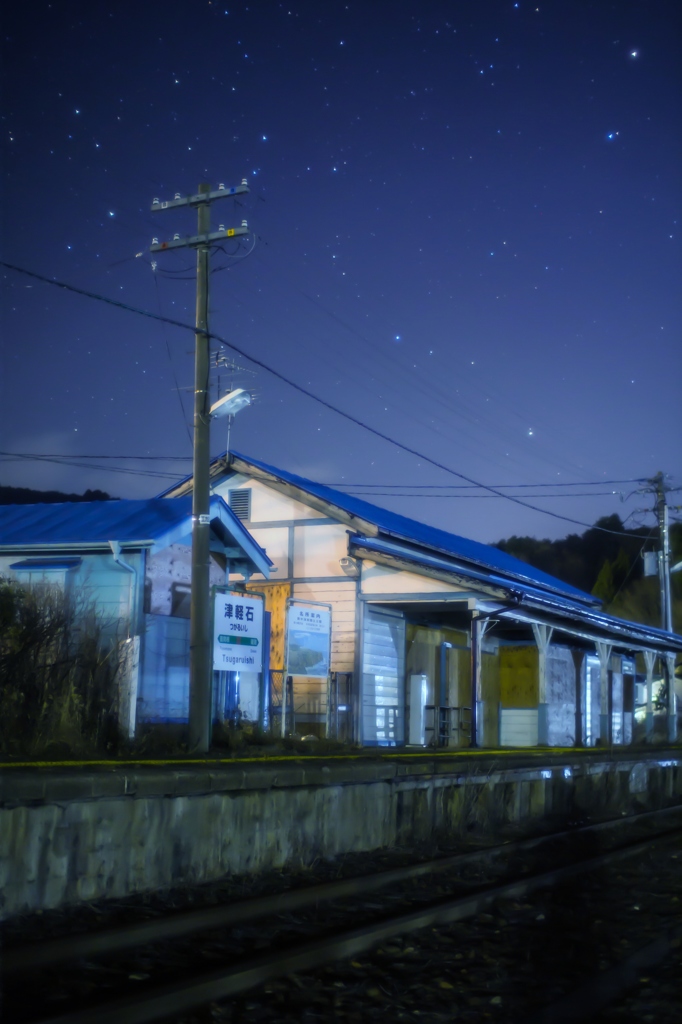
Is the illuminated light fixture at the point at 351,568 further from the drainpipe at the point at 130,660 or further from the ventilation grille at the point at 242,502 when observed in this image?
the drainpipe at the point at 130,660

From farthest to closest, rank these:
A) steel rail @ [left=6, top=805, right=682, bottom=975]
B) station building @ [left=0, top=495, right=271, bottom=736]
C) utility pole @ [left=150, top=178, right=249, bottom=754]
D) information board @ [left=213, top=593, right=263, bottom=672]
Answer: station building @ [left=0, top=495, right=271, bottom=736], information board @ [left=213, top=593, right=263, bottom=672], utility pole @ [left=150, top=178, right=249, bottom=754], steel rail @ [left=6, top=805, right=682, bottom=975]

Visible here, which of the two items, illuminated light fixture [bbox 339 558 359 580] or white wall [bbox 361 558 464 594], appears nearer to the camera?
white wall [bbox 361 558 464 594]

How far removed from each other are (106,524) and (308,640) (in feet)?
12.2

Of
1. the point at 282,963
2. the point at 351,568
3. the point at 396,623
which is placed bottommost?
the point at 282,963

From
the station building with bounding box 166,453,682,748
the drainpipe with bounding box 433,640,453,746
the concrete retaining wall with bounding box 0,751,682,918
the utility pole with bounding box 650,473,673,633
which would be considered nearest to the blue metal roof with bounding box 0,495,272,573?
the station building with bounding box 166,453,682,748

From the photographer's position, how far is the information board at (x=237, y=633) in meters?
14.1

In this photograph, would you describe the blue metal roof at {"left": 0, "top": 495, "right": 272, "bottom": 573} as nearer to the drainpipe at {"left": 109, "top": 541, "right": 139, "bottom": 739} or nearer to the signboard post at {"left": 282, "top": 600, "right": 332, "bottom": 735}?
the drainpipe at {"left": 109, "top": 541, "right": 139, "bottom": 739}

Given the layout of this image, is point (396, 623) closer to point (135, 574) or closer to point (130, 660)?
point (135, 574)

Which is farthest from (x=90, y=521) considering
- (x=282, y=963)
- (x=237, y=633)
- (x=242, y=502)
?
(x=282, y=963)

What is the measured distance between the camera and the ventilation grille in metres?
22.1

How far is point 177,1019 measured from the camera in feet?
15.8

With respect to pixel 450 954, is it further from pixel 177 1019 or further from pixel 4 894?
pixel 4 894

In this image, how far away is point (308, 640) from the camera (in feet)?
53.8

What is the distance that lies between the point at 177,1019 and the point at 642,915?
13.8ft
